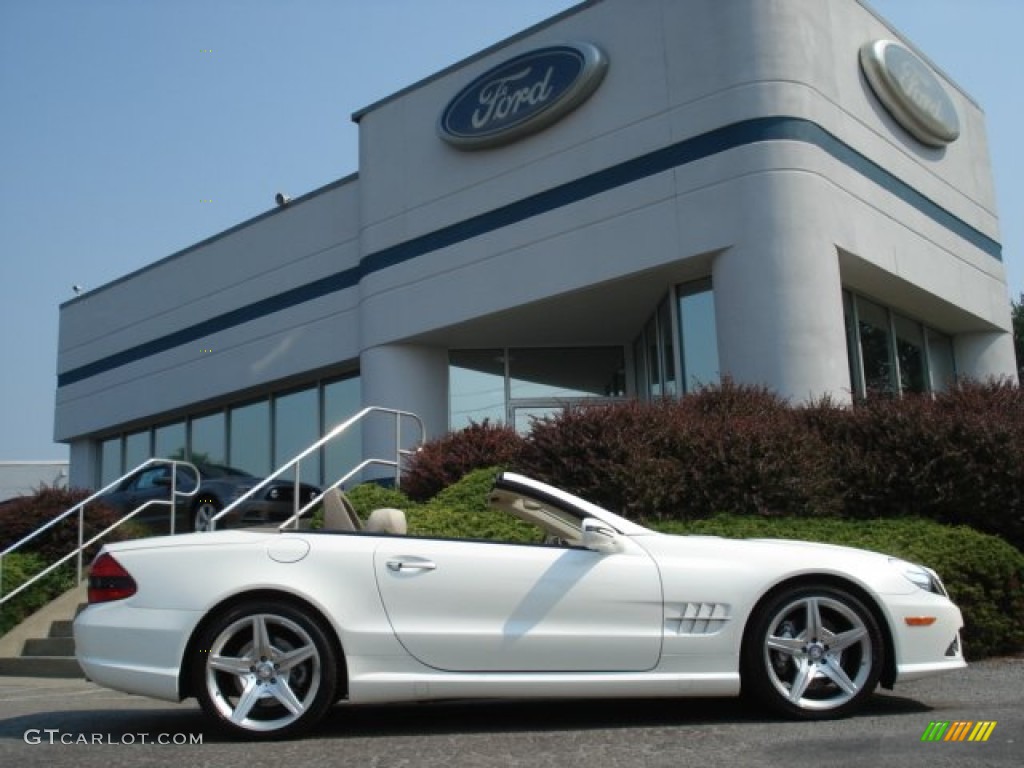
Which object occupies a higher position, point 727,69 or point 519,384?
point 727,69

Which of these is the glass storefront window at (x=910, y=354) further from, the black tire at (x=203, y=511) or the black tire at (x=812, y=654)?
the black tire at (x=812, y=654)

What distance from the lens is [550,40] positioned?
1645 cm

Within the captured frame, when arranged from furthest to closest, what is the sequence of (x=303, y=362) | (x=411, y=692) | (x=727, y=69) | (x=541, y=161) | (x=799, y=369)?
(x=303, y=362), (x=541, y=161), (x=727, y=69), (x=799, y=369), (x=411, y=692)

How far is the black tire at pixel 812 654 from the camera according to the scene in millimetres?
5039

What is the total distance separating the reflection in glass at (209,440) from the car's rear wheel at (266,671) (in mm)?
18308

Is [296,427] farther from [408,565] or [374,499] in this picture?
[408,565]

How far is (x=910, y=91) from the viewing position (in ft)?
54.9

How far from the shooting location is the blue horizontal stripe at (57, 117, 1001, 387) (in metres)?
14.2

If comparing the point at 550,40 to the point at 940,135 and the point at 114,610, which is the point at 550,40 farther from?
the point at 114,610

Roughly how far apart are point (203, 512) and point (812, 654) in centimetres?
1062

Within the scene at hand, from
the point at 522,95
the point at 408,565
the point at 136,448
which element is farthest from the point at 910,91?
the point at 136,448

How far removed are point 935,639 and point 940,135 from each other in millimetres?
14066

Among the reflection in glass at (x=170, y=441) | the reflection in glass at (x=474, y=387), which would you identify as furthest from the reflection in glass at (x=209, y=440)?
the reflection in glass at (x=474, y=387)

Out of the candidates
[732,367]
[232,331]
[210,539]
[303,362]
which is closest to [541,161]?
[732,367]
